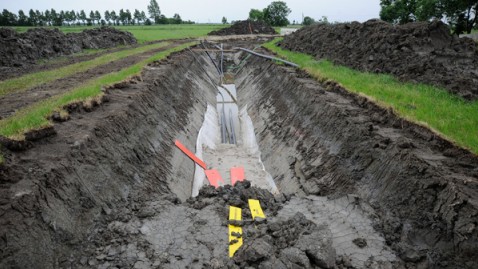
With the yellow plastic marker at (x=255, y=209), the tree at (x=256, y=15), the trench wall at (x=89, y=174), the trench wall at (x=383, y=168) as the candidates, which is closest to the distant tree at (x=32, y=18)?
the tree at (x=256, y=15)

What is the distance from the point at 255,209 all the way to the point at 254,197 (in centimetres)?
42

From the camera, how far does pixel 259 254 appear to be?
15.1 feet

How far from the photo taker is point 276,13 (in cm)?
7388

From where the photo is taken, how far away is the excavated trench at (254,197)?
477cm

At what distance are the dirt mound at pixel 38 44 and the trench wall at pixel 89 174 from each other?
1167cm

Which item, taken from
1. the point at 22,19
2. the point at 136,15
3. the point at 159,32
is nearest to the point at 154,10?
the point at 136,15

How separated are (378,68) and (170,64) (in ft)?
35.7

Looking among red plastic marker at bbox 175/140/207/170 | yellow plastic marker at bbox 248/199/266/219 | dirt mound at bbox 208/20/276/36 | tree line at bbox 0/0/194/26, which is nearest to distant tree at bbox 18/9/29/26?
tree line at bbox 0/0/194/26

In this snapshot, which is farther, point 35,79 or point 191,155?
point 35,79

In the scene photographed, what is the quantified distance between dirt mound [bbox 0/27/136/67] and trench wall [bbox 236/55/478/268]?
653 inches

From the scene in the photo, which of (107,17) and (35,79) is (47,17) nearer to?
(107,17)

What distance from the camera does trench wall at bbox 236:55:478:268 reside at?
191 inches

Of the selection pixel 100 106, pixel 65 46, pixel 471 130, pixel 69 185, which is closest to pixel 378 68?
pixel 471 130

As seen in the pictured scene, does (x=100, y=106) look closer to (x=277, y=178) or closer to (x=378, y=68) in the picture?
(x=277, y=178)
